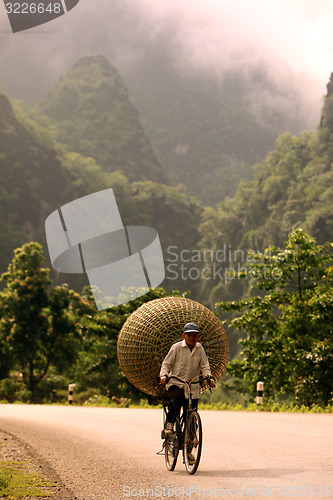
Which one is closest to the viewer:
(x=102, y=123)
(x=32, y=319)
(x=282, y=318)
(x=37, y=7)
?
(x=282, y=318)

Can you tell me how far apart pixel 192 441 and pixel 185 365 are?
0.85 m

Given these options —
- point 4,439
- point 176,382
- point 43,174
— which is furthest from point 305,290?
point 43,174

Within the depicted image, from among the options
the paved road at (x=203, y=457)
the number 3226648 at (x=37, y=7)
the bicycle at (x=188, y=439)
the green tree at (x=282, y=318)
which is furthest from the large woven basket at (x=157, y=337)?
the number 3226648 at (x=37, y=7)

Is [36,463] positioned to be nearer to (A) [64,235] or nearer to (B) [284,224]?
(B) [284,224]

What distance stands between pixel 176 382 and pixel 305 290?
18.4 m

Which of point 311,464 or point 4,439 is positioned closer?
point 311,464

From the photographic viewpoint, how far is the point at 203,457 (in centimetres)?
899

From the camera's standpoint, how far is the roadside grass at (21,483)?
6242 mm

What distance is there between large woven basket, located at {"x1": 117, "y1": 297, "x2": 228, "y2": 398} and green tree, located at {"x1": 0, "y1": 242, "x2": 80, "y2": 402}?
24508 mm

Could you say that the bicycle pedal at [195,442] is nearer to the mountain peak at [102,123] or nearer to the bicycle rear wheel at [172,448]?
the bicycle rear wheel at [172,448]

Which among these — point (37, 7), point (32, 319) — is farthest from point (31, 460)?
point (37, 7)

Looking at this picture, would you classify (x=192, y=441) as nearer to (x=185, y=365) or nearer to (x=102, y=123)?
(x=185, y=365)

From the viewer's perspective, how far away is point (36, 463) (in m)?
8.41

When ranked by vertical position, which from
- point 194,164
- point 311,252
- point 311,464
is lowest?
point 311,464
